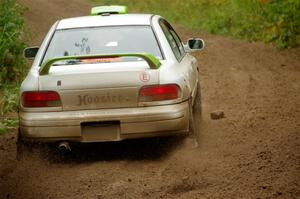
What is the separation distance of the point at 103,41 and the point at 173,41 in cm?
107

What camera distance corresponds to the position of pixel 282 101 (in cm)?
1042

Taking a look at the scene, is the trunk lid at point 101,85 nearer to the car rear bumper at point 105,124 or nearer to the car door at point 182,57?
the car rear bumper at point 105,124

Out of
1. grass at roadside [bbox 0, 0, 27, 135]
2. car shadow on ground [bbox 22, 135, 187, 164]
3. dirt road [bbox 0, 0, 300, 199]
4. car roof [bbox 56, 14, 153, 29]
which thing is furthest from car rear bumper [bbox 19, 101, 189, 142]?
grass at roadside [bbox 0, 0, 27, 135]

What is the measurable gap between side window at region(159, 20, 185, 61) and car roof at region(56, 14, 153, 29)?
10.3 inches

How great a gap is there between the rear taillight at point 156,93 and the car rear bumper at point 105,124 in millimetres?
89

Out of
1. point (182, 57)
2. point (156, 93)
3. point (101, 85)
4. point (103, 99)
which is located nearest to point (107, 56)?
point (101, 85)

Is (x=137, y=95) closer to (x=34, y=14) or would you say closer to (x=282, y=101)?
(x=282, y=101)

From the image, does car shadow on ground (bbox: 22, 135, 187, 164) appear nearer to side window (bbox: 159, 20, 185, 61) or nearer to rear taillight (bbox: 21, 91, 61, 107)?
rear taillight (bbox: 21, 91, 61, 107)

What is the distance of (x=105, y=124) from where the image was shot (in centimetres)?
618

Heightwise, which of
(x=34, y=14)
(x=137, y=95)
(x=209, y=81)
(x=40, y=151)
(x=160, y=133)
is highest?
(x=137, y=95)

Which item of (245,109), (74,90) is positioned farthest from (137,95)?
(245,109)

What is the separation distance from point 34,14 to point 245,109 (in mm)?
14488

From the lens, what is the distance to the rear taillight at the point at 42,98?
618 cm

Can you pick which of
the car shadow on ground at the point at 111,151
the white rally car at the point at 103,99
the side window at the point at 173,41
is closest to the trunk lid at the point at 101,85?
the white rally car at the point at 103,99
